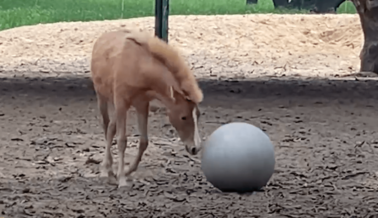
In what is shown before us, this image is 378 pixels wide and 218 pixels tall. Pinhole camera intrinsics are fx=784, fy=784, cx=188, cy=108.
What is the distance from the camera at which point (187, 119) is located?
622 cm

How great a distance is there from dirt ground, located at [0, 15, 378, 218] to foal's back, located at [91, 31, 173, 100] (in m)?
0.86

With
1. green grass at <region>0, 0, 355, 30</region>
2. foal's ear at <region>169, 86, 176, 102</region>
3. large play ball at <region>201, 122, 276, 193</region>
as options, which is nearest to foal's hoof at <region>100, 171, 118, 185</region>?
large play ball at <region>201, 122, 276, 193</region>

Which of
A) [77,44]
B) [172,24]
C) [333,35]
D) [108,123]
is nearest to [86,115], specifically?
[108,123]

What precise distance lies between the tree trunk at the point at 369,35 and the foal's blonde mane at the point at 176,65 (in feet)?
35.3

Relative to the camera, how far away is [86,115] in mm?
10828

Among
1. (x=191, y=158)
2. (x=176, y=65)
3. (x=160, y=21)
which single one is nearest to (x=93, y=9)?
(x=160, y=21)

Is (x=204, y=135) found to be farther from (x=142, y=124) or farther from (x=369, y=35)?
(x=369, y=35)

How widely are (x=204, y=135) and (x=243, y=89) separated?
4419 mm

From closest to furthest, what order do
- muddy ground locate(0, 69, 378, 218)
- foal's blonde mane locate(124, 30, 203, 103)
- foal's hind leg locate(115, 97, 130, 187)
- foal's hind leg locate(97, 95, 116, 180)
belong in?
muddy ground locate(0, 69, 378, 218) < foal's blonde mane locate(124, 30, 203, 103) < foal's hind leg locate(115, 97, 130, 187) < foal's hind leg locate(97, 95, 116, 180)

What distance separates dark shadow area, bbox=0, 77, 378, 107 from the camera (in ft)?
41.3

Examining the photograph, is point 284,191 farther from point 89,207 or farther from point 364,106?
point 364,106

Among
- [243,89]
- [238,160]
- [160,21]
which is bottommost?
[243,89]

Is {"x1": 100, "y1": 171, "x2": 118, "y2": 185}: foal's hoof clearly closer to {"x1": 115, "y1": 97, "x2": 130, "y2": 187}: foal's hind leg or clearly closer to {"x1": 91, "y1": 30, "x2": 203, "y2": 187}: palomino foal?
{"x1": 91, "y1": 30, "x2": 203, "y2": 187}: palomino foal

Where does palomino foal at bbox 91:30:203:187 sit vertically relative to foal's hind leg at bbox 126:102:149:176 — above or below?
above
